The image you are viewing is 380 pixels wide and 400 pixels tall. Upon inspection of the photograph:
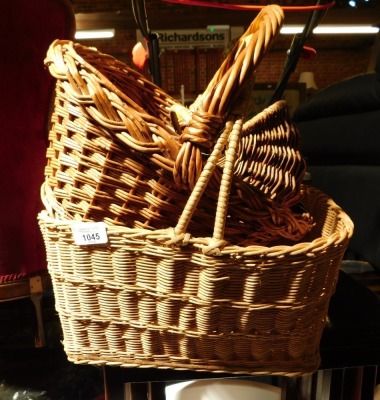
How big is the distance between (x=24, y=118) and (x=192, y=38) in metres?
1.81

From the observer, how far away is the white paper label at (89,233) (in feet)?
1.64

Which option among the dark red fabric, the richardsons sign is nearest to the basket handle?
the dark red fabric

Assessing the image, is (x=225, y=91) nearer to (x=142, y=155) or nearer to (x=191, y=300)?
(x=142, y=155)

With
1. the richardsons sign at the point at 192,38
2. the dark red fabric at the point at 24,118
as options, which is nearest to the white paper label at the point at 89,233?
the dark red fabric at the point at 24,118

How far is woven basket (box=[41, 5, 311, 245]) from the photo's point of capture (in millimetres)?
464

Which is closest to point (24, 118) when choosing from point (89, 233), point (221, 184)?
point (89, 233)

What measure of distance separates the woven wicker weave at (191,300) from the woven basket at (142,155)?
0.04 m

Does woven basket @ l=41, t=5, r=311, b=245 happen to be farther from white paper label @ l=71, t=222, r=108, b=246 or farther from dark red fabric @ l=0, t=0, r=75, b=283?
dark red fabric @ l=0, t=0, r=75, b=283

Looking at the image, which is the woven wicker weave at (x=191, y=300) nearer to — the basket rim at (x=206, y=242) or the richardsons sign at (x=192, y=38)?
the basket rim at (x=206, y=242)

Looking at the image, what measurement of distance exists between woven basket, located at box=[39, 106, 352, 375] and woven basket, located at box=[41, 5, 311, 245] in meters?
0.03

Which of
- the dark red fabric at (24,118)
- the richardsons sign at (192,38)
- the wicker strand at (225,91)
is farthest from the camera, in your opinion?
the richardsons sign at (192,38)

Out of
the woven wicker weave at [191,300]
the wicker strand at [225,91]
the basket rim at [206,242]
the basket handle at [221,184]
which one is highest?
the wicker strand at [225,91]

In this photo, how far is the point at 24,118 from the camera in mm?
856

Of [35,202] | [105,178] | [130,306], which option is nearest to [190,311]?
[130,306]
